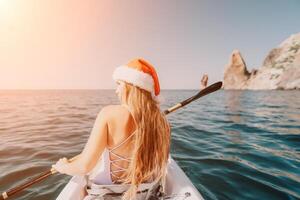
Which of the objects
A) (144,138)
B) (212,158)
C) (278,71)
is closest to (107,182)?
(144,138)

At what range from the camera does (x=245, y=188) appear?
14.4ft

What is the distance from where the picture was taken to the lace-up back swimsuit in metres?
2.22

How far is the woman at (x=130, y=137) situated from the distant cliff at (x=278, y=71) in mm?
77647

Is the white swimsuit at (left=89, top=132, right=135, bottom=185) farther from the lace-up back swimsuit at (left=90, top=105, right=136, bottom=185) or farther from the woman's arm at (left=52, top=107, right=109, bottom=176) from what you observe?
the woman's arm at (left=52, top=107, right=109, bottom=176)

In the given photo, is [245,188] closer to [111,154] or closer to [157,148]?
[157,148]

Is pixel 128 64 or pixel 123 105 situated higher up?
pixel 128 64

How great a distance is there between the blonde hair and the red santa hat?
70 mm

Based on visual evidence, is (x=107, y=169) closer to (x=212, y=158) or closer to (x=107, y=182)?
(x=107, y=182)

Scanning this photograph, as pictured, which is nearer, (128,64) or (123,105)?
(123,105)

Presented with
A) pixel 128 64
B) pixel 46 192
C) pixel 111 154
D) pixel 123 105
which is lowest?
pixel 46 192

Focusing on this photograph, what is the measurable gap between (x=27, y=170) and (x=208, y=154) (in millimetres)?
5128

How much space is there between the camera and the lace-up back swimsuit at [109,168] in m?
2.22

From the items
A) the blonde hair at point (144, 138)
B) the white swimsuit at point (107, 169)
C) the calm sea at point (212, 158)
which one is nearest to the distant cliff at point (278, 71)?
the calm sea at point (212, 158)

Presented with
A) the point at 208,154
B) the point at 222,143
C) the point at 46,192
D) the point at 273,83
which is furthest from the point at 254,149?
the point at 273,83
